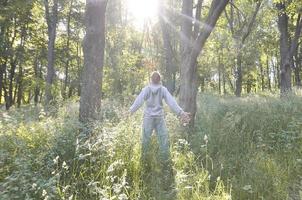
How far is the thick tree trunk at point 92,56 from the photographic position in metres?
8.30

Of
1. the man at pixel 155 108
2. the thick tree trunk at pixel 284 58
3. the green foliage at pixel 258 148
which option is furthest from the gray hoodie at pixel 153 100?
the thick tree trunk at pixel 284 58

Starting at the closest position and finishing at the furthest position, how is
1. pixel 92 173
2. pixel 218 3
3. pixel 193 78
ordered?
1. pixel 92 173
2. pixel 218 3
3. pixel 193 78

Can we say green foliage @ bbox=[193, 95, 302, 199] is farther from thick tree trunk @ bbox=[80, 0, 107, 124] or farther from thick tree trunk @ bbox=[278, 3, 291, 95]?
thick tree trunk @ bbox=[278, 3, 291, 95]

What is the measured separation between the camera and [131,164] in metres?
5.80

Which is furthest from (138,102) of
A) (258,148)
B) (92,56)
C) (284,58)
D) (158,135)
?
(284,58)

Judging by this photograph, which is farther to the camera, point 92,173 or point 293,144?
point 293,144

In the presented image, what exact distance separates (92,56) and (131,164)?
12.0 feet

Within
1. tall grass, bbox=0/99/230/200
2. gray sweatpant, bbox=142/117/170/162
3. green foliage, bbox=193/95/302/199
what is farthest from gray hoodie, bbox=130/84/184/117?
green foliage, bbox=193/95/302/199

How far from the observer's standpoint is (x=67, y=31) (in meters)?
35.8

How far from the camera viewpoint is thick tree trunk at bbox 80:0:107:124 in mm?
8297

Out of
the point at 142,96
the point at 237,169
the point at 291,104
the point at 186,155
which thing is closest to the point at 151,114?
the point at 142,96

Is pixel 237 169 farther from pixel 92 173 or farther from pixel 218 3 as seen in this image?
pixel 218 3

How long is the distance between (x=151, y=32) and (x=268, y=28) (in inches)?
494

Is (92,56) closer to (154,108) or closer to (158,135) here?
(154,108)
